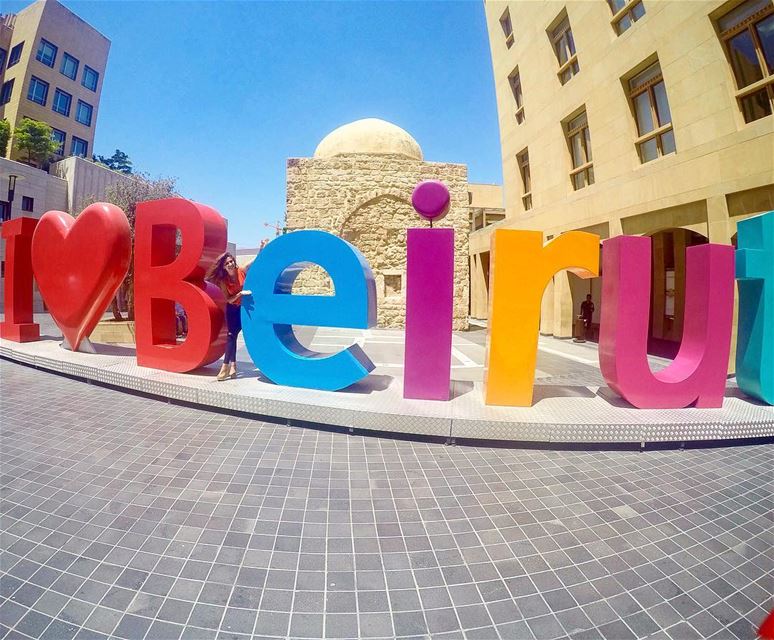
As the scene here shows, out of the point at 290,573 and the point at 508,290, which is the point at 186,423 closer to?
the point at 290,573

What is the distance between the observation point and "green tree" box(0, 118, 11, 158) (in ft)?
74.1

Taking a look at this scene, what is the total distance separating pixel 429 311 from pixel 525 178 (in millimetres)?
14261

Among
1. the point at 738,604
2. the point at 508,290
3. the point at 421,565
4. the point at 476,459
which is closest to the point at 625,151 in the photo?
the point at 508,290

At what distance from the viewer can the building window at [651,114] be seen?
31.9 feet

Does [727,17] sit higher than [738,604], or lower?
higher

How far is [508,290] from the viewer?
16.1 feet

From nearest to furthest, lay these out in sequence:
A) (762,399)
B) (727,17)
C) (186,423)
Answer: (186,423) < (762,399) < (727,17)

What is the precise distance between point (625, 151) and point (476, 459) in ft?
36.8

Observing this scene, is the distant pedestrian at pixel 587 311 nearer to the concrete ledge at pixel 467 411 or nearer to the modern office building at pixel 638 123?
the modern office building at pixel 638 123

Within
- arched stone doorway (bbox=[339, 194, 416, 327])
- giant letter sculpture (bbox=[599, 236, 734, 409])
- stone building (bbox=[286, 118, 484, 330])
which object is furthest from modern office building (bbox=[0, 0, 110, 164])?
giant letter sculpture (bbox=[599, 236, 734, 409])

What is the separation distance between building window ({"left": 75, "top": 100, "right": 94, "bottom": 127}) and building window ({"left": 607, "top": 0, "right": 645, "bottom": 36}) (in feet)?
125

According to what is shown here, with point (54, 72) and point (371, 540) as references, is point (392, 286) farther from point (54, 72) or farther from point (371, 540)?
point (54, 72)

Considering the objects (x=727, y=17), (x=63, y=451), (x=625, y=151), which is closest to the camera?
(x=63, y=451)

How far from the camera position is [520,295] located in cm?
490
